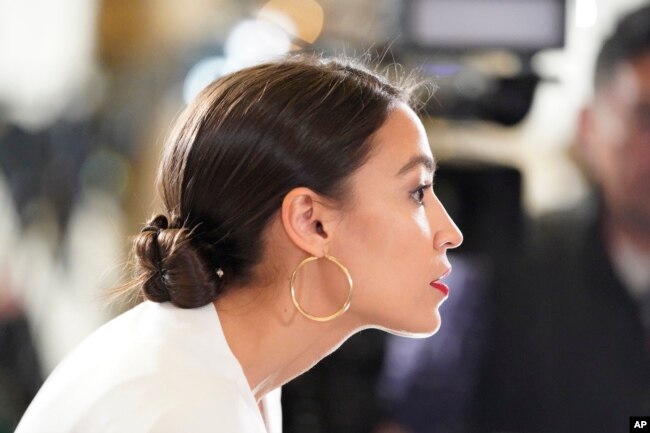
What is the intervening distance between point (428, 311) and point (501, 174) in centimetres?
164

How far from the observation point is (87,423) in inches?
42.3

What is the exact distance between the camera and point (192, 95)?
9.45 feet

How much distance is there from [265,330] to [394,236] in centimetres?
22

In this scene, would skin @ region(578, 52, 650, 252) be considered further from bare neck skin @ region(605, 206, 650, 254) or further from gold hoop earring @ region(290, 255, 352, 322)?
gold hoop earring @ region(290, 255, 352, 322)

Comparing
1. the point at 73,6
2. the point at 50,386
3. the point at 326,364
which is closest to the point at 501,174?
the point at 326,364

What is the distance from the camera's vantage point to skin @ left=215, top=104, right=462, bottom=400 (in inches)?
48.3

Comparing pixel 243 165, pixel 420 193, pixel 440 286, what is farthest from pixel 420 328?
pixel 243 165

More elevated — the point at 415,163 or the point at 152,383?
the point at 415,163

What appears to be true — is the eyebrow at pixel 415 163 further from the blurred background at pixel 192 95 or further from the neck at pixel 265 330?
the blurred background at pixel 192 95

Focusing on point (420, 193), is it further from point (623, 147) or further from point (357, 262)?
point (623, 147)

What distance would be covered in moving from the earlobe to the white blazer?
5.8 inches

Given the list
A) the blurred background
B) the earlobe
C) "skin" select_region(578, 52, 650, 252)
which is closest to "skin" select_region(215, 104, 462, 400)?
the earlobe

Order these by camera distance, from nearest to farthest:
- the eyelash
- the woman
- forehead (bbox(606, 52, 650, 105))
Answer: the woman → the eyelash → forehead (bbox(606, 52, 650, 105))

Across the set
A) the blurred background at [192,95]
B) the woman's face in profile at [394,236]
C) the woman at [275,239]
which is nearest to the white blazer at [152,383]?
the woman at [275,239]
